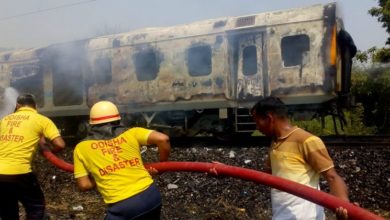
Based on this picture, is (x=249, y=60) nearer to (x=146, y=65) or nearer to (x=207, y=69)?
(x=207, y=69)

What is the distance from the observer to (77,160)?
3.44 m

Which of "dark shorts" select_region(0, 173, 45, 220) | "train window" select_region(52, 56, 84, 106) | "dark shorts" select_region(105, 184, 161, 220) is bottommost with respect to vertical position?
"dark shorts" select_region(0, 173, 45, 220)

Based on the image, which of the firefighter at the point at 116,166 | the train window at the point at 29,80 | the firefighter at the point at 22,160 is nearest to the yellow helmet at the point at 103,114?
the firefighter at the point at 116,166

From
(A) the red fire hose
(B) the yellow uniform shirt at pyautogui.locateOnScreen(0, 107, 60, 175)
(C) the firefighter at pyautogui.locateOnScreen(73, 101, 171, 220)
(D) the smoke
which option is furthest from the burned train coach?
(C) the firefighter at pyautogui.locateOnScreen(73, 101, 171, 220)

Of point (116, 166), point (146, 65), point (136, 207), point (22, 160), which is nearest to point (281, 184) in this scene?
point (136, 207)

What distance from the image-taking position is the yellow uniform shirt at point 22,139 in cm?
459

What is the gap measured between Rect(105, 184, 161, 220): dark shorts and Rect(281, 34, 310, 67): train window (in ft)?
24.8

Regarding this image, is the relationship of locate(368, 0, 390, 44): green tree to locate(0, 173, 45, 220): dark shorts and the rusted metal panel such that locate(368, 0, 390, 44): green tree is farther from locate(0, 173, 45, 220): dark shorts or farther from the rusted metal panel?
locate(0, 173, 45, 220): dark shorts

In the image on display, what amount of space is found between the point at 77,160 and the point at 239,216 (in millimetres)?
2802

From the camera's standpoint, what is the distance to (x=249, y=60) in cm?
1091

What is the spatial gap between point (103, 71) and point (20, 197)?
8353mm

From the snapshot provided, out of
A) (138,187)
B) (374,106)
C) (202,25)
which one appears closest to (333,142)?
(202,25)

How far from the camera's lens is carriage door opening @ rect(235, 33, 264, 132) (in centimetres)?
1069

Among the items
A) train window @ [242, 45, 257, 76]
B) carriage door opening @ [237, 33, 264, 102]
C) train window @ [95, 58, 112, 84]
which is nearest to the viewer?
carriage door opening @ [237, 33, 264, 102]
